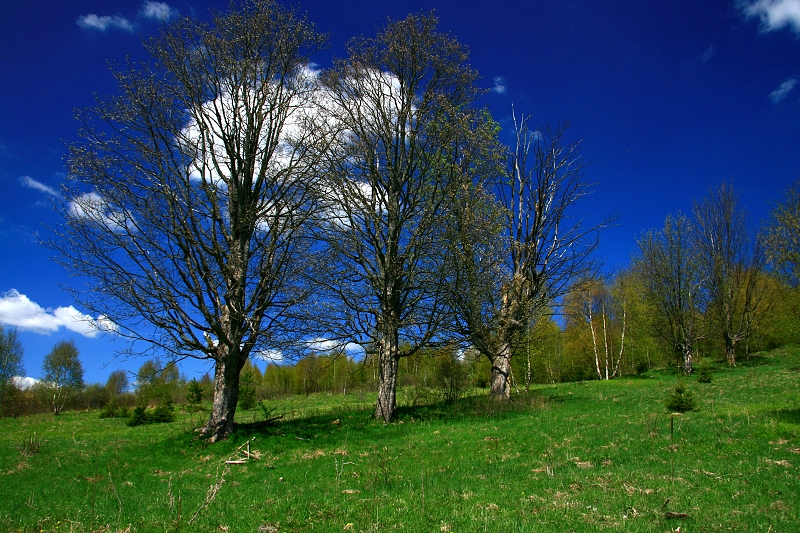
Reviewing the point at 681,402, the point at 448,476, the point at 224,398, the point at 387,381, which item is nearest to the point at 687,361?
the point at 681,402

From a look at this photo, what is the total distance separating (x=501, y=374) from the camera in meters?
18.4

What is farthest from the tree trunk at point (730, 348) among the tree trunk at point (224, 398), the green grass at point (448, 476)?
the tree trunk at point (224, 398)

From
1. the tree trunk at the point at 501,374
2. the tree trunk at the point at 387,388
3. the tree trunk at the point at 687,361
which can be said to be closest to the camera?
the tree trunk at the point at 387,388

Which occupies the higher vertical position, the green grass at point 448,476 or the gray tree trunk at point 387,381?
the gray tree trunk at point 387,381

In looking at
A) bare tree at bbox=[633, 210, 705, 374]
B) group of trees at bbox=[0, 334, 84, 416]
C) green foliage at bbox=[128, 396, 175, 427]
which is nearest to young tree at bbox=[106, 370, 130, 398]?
group of trees at bbox=[0, 334, 84, 416]

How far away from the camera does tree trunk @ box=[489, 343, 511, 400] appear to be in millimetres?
18172

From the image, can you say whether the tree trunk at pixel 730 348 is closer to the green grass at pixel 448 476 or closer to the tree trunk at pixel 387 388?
the green grass at pixel 448 476

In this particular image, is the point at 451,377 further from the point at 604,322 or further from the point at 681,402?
the point at 604,322

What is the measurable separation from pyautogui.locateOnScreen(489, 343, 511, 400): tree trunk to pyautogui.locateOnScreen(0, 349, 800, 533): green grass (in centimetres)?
293

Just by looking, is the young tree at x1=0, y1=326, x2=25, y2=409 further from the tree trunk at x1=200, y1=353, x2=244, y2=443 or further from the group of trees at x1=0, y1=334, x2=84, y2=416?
the tree trunk at x1=200, y1=353, x2=244, y2=443

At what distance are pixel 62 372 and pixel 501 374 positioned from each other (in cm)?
4470

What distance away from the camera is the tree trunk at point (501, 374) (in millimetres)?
18172

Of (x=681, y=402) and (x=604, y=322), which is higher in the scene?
(x=604, y=322)

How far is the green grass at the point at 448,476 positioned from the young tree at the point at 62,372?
1380 inches
